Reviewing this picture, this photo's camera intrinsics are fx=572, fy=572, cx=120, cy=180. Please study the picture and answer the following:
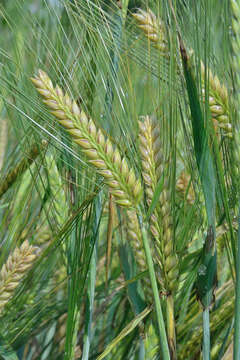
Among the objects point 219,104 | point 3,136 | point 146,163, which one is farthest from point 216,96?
point 3,136

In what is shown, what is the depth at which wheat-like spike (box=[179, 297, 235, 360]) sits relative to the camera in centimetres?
75

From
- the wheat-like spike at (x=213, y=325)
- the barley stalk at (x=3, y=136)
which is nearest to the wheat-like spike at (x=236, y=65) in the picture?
the wheat-like spike at (x=213, y=325)

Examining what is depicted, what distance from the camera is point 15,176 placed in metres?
0.83

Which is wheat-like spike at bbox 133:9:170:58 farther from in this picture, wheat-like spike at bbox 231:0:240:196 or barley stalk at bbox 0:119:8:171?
barley stalk at bbox 0:119:8:171

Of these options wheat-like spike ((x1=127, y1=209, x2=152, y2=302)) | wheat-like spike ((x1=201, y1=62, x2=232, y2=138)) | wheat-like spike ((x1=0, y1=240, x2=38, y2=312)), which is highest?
wheat-like spike ((x1=201, y1=62, x2=232, y2=138))

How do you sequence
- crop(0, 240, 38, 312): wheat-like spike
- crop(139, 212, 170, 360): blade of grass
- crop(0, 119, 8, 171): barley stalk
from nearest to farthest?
crop(139, 212, 170, 360): blade of grass, crop(0, 240, 38, 312): wheat-like spike, crop(0, 119, 8, 171): barley stalk

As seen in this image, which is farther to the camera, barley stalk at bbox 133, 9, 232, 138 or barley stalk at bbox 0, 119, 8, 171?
barley stalk at bbox 0, 119, 8, 171

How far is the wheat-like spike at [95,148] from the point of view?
544 mm

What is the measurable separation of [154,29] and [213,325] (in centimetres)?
39

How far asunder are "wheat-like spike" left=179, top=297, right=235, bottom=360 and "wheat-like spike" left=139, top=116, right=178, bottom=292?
0.64ft

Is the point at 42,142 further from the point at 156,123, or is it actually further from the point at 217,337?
the point at 217,337

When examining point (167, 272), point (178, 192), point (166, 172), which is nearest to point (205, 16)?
point (166, 172)

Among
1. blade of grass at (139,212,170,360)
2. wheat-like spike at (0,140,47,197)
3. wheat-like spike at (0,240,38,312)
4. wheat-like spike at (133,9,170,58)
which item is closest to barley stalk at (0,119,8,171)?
wheat-like spike at (0,140,47,197)

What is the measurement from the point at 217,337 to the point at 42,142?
365 mm
